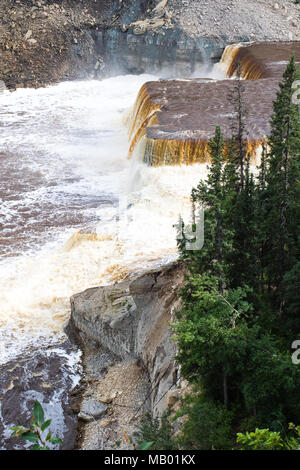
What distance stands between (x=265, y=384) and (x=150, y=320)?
15.7 ft

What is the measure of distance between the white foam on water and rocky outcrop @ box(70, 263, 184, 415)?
48.5 inches

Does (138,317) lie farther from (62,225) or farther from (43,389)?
(62,225)

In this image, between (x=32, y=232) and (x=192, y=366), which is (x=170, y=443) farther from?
(x=32, y=232)

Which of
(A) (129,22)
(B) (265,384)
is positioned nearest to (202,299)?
(B) (265,384)

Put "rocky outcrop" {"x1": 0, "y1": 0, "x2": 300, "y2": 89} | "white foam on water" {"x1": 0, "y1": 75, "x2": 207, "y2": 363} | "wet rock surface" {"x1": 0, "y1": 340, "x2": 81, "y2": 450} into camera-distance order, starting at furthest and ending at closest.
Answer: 1. "rocky outcrop" {"x1": 0, "y1": 0, "x2": 300, "y2": 89}
2. "white foam on water" {"x1": 0, "y1": 75, "x2": 207, "y2": 363}
3. "wet rock surface" {"x1": 0, "y1": 340, "x2": 81, "y2": 450}

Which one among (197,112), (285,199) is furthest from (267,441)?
(197,112)

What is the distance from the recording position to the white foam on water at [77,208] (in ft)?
48.9

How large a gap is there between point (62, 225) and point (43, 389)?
30.7ft

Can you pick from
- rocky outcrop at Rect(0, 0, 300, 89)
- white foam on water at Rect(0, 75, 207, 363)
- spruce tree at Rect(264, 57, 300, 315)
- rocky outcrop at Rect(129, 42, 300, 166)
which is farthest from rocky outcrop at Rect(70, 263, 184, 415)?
rocky outcrop at Rect(0, 0, 300, 89)

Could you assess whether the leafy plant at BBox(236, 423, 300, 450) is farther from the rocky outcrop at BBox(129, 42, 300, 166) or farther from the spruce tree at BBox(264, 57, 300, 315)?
the rocky outcrop at BBox(129, 42, 300, 166)

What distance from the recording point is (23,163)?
26906 millimetres

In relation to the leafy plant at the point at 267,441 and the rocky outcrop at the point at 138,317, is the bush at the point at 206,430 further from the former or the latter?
the rocky outcrop at the point at 138,317

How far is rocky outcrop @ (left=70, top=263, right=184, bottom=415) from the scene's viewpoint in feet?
37.2

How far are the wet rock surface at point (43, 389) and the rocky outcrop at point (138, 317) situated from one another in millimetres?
986
